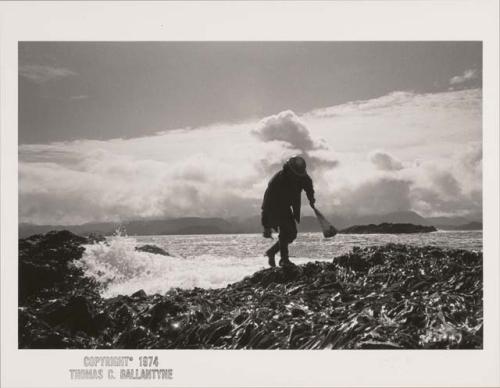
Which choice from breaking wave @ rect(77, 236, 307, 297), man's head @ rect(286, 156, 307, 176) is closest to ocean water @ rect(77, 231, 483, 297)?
breaking wave @ rect(77, 236, 307, 297)

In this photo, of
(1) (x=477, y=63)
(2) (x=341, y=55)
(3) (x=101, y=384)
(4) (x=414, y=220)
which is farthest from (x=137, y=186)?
(1) (x=477, y=63)

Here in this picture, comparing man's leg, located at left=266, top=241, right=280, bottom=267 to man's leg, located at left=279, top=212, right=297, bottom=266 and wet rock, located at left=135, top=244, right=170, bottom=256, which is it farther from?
wet rock, located at left=135, top=244, right=170, bottom=256

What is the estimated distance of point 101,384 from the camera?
12.6 ft

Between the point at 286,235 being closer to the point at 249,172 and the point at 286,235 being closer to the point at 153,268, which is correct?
the point at 249,172

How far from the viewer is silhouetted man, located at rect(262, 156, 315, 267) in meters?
4.12

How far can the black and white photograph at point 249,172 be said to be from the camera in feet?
13.2

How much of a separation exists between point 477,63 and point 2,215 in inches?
142

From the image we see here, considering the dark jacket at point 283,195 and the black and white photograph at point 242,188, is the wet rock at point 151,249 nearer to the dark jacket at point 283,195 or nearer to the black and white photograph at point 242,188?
the black and white photograph at point 242,188

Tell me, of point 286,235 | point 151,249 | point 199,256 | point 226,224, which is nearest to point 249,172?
point 226,224

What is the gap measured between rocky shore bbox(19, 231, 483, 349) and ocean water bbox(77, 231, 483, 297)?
7cm

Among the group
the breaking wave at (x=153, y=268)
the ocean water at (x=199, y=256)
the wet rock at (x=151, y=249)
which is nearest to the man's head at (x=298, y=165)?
the ocean water at (x=199, y=256)

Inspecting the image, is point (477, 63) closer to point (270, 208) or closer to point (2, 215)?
point (270, 208)

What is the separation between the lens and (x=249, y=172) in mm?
4145

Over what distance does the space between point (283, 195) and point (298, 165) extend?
250 millimetres
